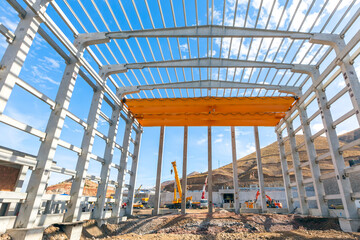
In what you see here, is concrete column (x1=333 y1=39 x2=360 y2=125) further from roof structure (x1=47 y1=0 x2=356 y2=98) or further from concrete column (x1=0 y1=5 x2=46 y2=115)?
concrete column (x1=0 y1=5 x2=46 y2=115)

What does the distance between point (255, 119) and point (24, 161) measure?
15.8 meters

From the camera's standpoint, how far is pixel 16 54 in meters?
6.75

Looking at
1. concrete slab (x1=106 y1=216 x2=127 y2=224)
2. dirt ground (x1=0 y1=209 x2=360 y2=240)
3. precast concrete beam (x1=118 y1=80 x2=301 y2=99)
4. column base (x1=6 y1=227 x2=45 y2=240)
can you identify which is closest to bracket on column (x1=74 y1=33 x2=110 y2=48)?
precast concrete beam (x1=118 y1=80 x2=301 y2=99)

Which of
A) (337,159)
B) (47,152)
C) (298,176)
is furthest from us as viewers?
(298,176)

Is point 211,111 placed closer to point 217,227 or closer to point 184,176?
point 184,176

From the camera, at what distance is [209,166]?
57.0 feet

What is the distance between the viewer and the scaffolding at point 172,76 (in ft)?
25.1

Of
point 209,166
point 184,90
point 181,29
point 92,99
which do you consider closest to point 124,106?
point 92,99

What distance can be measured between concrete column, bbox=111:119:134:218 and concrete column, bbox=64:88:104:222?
477 centimetres

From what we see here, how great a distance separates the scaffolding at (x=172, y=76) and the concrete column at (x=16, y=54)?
0.04 m

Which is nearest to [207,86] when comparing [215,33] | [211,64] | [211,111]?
[211,111]

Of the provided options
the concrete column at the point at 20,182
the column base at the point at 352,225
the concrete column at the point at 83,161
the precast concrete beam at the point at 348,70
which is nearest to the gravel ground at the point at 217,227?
the column base at the point at 352,225

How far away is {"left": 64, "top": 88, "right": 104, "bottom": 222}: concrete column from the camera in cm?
988

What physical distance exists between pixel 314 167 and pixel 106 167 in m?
13.6
